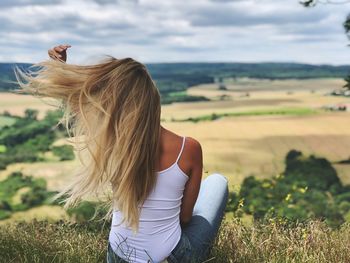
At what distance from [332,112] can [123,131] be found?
4157 cm

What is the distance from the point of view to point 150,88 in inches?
90.5

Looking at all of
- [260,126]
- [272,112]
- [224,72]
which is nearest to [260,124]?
[260,126]

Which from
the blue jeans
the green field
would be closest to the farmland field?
the green field

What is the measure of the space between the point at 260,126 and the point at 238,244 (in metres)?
43.1

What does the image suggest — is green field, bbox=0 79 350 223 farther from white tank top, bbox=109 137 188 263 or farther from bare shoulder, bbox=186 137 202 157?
bare shoulder, bbox=186 137 202 157

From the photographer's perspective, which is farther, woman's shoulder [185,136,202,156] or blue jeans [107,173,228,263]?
blue jeans [107,173,228,263]

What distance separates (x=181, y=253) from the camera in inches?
97.2

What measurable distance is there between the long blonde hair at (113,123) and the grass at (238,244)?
588mm

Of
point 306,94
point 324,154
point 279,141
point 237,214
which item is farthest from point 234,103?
point 237,214

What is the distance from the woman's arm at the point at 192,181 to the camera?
2.33m

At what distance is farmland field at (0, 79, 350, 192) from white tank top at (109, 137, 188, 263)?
84.4 feet

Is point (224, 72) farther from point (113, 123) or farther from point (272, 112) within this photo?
point (113, 123)

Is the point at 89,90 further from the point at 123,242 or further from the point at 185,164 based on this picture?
the point at 123,242

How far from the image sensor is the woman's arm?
233 cm
